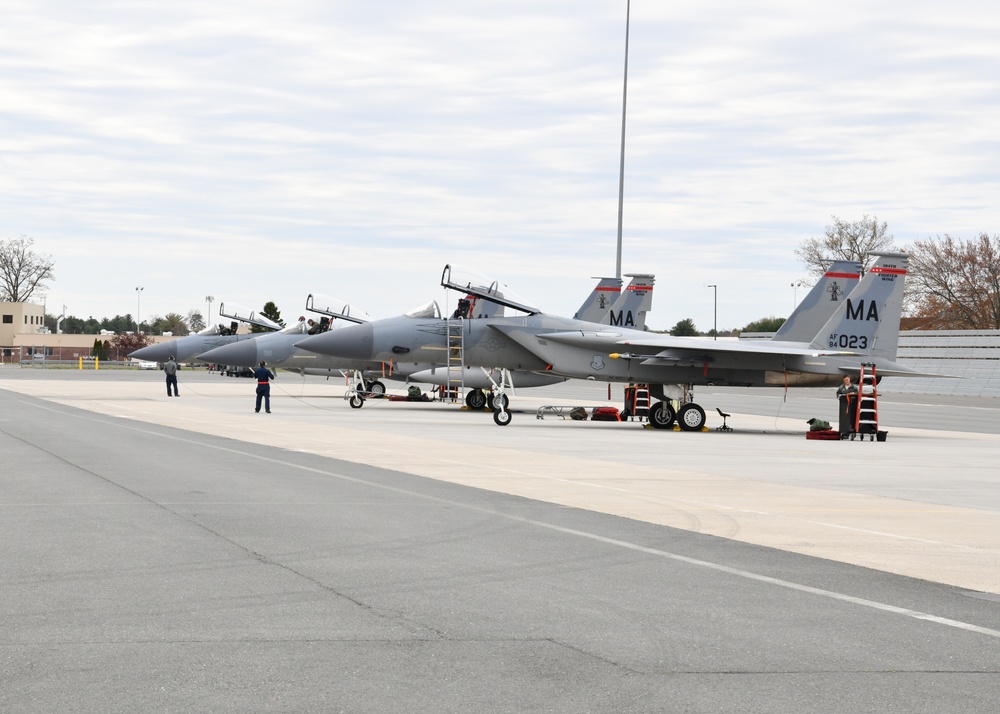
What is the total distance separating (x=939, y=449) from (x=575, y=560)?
15.6m

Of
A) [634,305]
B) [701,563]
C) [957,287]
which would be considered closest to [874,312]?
[634,305]

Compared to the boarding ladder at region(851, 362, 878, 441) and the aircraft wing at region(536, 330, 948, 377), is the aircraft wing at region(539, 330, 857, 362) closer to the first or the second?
the aircraft wing at region(536, 330, 948, 377)

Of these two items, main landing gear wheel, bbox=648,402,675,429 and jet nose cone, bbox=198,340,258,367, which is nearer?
main landing gear wheel, bbox=648,402,675,429

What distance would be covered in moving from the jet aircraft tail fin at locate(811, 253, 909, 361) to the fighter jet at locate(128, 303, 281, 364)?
24623mm

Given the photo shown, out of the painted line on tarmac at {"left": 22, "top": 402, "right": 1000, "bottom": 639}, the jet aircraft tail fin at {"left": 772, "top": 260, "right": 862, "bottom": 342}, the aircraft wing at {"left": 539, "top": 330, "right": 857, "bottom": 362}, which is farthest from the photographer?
the jet aircraft tail fin at {"left": 772, "top": 260, "right": 862, "bottom": 342}

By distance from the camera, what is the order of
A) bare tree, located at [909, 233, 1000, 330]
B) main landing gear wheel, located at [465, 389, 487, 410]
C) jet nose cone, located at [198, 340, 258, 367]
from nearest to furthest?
main landing gear wheel, located at [465, 389, 487, 410] < jet nose cone, located at [198, 340, 258, 367] < bare tree, located at [909, 233, 1000, 330]

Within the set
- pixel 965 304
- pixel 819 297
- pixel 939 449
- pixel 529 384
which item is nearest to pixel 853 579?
pixel 939 449

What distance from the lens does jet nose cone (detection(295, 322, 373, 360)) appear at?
31.1m

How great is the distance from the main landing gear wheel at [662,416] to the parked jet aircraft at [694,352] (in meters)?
0.02

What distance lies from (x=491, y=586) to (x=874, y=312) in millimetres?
22718

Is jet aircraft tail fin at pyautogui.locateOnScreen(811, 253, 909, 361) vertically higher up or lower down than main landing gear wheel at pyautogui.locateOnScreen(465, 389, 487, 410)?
higher up

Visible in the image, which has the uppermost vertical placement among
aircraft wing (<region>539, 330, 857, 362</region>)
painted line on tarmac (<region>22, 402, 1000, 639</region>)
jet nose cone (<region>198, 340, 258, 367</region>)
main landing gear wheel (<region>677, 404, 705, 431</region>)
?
aircraft wing (<region>539, 330, 857, 362</region>)

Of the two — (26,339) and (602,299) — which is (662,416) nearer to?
(602,299)

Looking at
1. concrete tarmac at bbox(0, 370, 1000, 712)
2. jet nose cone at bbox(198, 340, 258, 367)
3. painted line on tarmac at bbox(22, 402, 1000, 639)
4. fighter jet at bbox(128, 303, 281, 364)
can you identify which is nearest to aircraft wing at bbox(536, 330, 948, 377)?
concrete tarmac at bbox(0, 370, 1000, 712)
